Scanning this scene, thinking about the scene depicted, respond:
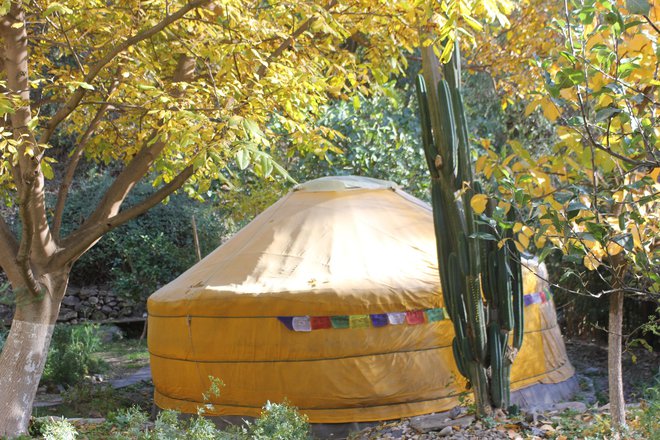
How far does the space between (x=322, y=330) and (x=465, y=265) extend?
1441mm

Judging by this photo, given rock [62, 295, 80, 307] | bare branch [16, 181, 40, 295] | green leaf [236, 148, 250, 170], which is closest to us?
green leaf [236, 148, 250, 170]

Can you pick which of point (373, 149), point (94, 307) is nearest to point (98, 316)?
point (94, 307)

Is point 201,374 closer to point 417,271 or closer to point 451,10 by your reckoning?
point 417,271

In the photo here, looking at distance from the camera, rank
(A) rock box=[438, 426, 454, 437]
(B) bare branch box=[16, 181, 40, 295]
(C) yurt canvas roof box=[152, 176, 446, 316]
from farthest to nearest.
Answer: (C) yurt canvas roof box=[152, 176, 446, 316]
(A) rock box=[438, 426, 454, 437]
(B) bare branch box=[16, 181, 40, 295]

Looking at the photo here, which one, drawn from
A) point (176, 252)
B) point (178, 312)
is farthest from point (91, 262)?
point (178, 312)

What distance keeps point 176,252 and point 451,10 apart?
30.5ft

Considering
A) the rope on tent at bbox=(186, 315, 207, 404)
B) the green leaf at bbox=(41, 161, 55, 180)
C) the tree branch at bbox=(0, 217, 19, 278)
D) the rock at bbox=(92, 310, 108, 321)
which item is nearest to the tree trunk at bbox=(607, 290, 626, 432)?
the green leaf at bbox=(41, 161, 55, 180)

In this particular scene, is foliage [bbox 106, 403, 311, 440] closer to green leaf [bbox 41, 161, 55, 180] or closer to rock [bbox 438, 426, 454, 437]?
rock [bbox 438, 426, 454, 437]

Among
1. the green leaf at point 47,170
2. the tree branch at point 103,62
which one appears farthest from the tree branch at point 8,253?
the tree branch at point 103,62

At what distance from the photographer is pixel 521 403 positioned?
244 inches

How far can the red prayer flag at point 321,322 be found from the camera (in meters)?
5.81

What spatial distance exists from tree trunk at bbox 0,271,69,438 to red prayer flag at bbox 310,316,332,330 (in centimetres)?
185

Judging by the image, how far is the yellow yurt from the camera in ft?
19.1

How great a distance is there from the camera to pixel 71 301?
12797 millimetres
